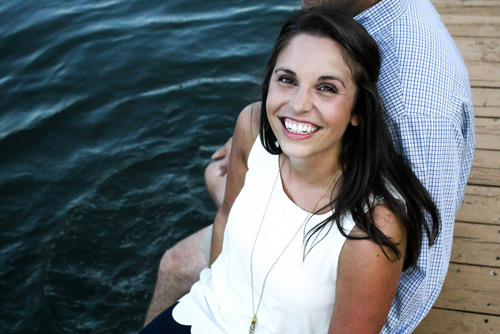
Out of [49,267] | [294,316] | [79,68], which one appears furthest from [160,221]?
[294,316]

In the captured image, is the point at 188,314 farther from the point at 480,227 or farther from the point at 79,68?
the point at 79,68

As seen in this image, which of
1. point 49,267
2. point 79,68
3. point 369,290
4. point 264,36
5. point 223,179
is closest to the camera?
point 369,290

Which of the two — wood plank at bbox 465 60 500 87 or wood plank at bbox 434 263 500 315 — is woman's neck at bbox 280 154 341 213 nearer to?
wood plank at bbox 434 263 500 315

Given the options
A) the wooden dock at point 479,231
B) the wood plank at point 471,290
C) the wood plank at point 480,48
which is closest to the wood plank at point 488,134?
the wooden dock at point 479,231

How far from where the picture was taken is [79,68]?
5.58 m

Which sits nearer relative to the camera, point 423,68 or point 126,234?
point 423,68

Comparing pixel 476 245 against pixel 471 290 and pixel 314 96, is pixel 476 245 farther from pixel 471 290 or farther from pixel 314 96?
pixel 314 96

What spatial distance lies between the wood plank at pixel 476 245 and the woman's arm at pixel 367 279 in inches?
41.0

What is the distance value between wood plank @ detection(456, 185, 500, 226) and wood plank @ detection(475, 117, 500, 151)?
26 cm

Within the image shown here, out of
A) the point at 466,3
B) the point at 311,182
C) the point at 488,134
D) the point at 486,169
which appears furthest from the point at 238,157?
the point at 466,3

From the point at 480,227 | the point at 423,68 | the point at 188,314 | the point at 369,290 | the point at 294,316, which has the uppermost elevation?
the point at 423,68

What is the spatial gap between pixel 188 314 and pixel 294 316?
19.6 inches

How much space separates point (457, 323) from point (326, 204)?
0.94 metres

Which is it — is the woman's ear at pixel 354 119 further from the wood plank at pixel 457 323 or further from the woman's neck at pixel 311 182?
the wood plank at pixel 457 323
